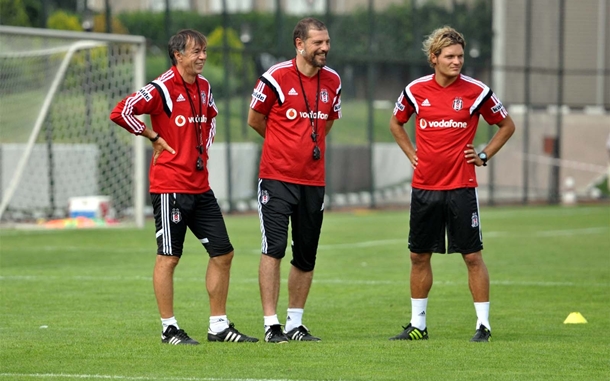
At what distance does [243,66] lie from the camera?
28594 mm

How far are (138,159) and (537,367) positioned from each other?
1377cm

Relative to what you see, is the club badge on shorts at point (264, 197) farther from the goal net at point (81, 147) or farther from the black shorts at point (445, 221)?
the goal net at point (81, 147)

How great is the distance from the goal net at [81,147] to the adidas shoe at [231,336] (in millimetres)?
12171

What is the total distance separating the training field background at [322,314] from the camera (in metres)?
7.21

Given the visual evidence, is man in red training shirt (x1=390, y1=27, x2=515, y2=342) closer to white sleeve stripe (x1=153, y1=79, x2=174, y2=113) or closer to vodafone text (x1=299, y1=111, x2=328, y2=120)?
vodafone text (x1=299, y1=111, x2=328, y2=120)

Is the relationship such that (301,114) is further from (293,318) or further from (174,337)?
(174,337)

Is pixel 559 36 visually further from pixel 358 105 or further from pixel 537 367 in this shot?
pixel 537 367

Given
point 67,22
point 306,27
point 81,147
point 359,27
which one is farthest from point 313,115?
point 359,27

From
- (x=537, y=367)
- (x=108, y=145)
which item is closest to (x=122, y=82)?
(x=108, y=145)

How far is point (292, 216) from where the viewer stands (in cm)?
870

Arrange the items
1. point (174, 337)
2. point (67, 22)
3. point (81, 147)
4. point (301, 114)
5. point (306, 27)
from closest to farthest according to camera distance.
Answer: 1. point (174, 337)
2. point (306, 27)
3. point (301, 114)
4. point (81, 147)
5. point (67, 22)

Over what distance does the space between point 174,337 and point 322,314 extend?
236cm

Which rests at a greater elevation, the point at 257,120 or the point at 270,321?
the point at 257,120

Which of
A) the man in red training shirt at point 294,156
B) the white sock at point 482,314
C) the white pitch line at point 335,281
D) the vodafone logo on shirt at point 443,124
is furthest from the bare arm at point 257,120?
the white pitch line at point 335,281
